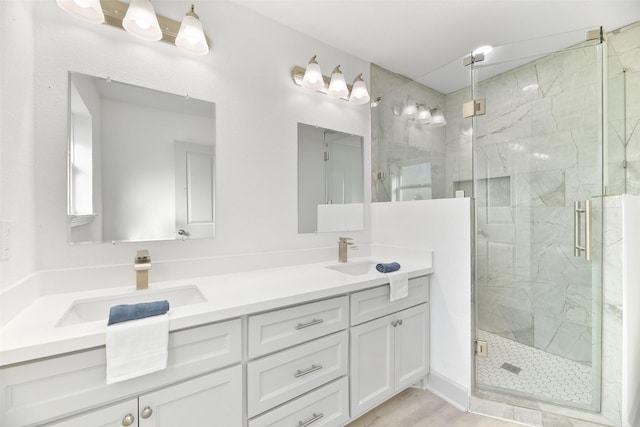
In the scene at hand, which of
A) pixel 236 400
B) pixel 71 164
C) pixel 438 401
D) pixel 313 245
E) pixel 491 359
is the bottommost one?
pixel 438 401

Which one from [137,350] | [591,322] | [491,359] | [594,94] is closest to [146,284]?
[137,350]

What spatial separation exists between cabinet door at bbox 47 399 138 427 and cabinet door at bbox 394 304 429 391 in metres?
1.32

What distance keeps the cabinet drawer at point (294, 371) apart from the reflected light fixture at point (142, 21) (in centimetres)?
164

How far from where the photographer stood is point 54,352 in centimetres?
78

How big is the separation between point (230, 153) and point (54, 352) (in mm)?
1181

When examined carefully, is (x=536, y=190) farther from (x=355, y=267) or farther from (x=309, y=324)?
(x=309, y=324)

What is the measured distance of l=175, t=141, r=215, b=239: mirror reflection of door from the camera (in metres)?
1.49

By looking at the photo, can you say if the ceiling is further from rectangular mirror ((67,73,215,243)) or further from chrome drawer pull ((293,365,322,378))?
chrome drawer pull ((293,365,322,378))

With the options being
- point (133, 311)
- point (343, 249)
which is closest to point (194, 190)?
point (133, 311)

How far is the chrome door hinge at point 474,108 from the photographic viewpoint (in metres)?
1.88

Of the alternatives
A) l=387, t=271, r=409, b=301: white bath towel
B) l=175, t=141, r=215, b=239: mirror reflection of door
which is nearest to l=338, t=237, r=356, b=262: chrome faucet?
l=387, t=271, r=409, b=301: white bath towel

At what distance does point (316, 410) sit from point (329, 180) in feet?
A: 4.77

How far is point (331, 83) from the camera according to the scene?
199 cm

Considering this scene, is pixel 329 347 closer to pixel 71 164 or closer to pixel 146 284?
pixel 146 284
